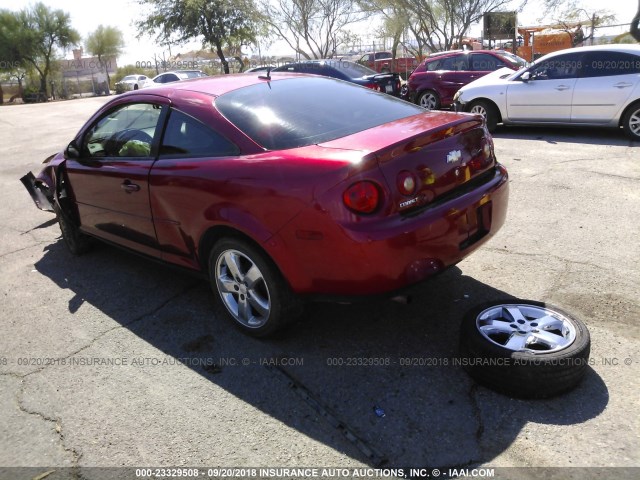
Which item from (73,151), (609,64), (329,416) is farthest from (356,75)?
(329,416)

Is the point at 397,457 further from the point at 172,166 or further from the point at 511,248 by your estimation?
the point at 511,248

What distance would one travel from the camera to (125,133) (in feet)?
14.2

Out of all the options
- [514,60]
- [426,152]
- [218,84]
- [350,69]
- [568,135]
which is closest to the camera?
[426,152]

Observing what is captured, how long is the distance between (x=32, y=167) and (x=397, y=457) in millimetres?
10831

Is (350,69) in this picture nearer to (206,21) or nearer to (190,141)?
(190,141)

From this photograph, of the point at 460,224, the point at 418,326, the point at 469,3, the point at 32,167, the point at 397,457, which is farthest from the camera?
the point at 469,3

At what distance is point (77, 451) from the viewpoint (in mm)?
2645

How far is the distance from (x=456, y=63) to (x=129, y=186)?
11.1m

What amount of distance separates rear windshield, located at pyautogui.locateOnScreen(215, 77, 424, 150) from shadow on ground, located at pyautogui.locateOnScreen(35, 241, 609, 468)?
112 centimetres

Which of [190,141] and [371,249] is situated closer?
[371,249]

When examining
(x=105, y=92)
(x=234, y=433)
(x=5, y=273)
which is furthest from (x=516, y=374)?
(x=105, y=92)

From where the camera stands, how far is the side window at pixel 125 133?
3.98m

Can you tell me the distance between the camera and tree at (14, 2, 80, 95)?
41062mm

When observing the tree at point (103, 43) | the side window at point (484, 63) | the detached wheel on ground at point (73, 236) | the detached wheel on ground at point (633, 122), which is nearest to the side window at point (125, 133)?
the detached wheel on ground at point (73, 236)
